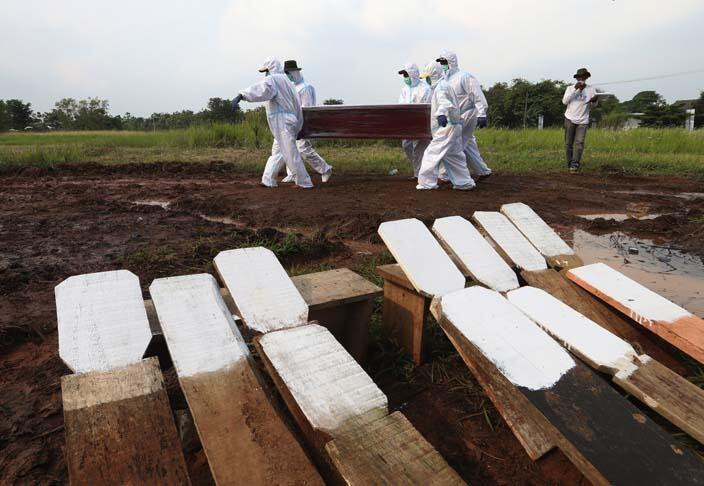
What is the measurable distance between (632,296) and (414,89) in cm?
743

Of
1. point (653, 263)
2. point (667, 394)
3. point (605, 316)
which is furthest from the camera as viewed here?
point (653, 263)

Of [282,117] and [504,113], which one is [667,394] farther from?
[504,113]

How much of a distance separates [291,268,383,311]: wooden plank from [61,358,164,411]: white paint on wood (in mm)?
626

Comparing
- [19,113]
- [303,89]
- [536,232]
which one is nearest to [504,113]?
[303,89]

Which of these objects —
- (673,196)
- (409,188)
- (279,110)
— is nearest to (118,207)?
(279,110)

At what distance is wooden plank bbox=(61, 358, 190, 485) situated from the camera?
3.10 feet

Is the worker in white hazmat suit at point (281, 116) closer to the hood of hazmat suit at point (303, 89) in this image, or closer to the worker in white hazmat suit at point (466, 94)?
the hood of hazmat suit at point (303, 89)

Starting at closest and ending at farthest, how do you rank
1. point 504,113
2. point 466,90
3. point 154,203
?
1. point 154,203
2. point 466,90
3. point 504,113

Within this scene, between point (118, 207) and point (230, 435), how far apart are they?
491cm

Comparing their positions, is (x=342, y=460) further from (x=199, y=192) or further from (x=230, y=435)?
(x=199, y=192)

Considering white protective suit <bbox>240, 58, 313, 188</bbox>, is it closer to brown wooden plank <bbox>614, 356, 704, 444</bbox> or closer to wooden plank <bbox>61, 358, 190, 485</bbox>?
wooden plank <bbox>61, 358, 190, 485</bbox>

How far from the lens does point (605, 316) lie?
6.26ft

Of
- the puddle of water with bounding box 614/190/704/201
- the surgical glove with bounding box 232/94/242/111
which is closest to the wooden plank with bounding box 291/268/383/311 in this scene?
the surgical glove with bounding box 232/94/242/111

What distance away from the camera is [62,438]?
154 centimetres
